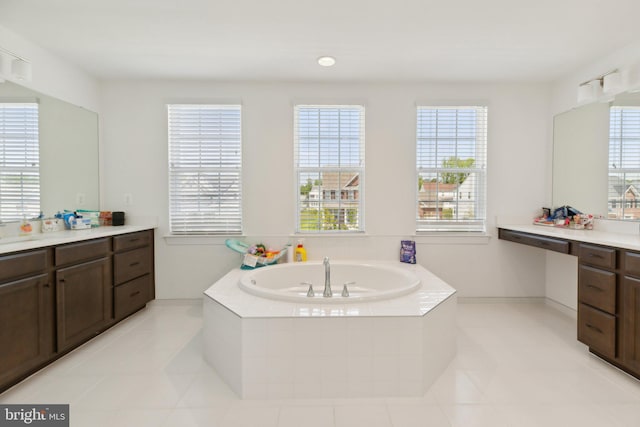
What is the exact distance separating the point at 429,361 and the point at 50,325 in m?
2.48

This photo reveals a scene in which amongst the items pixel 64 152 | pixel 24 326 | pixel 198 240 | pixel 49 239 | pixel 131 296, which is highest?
pixel 64 152

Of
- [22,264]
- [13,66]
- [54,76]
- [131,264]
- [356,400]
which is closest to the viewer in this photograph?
[356,400]

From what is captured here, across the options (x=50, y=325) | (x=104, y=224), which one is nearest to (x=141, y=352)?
(x=50, y=325)

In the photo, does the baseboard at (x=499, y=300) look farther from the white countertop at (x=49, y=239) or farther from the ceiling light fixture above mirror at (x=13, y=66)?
the ceiling light fixture above mirror at (x=13, y=66)

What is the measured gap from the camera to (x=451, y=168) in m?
3.35

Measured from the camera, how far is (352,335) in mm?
1805

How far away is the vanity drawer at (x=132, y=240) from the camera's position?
276cm

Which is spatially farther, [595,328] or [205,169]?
[205,169]

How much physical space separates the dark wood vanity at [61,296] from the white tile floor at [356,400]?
0.18 metres

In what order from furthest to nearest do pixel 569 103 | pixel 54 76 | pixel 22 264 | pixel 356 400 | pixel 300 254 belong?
pixel 300 254, pixel 569 103, pixel 54 76, pixel 22 264, pixel 356 400

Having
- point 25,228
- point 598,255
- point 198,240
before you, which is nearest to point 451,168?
point 598,255

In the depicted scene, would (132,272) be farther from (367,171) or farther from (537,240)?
(537,240)

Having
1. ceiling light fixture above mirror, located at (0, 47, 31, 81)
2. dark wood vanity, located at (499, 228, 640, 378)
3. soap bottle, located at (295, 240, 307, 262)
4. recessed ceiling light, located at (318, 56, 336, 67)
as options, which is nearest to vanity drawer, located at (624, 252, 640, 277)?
dark wood vanity, located at (499, 228, 640, 378)

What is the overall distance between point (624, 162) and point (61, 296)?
444cm
